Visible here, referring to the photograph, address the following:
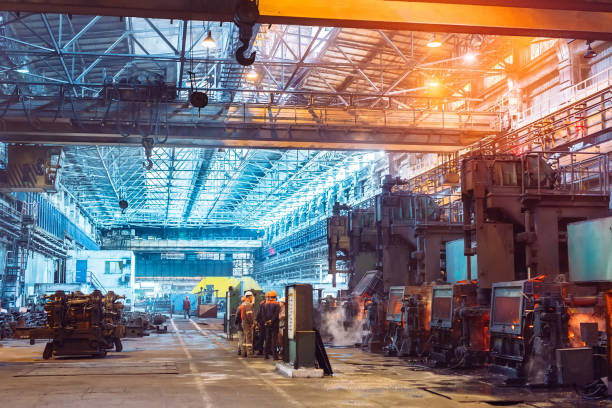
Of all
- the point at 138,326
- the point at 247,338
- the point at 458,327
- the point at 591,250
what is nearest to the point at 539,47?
the point at 591,250

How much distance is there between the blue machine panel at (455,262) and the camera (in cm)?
2002

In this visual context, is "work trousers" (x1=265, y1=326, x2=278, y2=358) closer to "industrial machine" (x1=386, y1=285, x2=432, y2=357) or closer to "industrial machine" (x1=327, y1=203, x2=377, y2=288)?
"industrial machine" (x1=386, y1=285, x2=432, y2=357)

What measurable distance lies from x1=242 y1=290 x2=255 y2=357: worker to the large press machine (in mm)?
3644

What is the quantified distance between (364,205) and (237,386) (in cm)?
2290

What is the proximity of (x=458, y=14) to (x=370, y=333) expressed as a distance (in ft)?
35.2

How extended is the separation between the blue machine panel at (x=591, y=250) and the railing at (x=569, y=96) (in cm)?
857

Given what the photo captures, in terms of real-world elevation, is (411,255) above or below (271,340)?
above

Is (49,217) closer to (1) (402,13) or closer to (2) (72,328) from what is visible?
(2) (72,328)

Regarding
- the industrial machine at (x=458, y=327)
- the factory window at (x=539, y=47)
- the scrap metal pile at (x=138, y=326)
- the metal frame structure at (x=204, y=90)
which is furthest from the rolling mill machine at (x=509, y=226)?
the scrap metal pile at (x=138, y=326)

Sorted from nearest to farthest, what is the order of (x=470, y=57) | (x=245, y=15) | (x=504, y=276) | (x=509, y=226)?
(x=245, y=15)
(x=504, y=276)
(x=509, y=226)
(x=470, y=57)

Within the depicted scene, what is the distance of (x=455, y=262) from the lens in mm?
20438

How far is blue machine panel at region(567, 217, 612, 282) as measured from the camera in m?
12.9

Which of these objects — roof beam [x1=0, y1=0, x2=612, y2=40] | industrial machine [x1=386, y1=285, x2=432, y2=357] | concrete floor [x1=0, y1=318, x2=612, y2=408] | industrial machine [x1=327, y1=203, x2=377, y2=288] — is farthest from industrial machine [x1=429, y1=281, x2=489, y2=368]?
industrial machine [x1=327, y1=203, x2=377, y2=288]

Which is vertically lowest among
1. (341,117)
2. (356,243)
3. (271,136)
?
(356,243)
